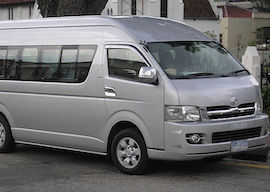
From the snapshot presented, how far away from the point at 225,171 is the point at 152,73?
6.19 feet

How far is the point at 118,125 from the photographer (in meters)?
9.17

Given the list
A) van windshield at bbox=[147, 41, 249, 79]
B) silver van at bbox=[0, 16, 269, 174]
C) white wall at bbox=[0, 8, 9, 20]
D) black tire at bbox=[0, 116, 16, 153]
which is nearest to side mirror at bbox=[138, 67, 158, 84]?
silver van at bbox=[0, 16, 269, 174]

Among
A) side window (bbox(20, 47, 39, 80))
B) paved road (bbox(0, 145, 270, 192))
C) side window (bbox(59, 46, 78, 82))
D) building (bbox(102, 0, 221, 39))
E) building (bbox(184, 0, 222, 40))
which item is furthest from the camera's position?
building (bbox(184, 0, 222, 40))

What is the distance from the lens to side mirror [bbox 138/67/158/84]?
28.1 feet

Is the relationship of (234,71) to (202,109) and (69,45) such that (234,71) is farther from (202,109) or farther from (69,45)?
(69,45)

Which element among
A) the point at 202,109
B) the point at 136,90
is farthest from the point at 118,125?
the point at 202,109

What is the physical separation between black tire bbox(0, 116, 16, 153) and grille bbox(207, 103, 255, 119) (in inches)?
160

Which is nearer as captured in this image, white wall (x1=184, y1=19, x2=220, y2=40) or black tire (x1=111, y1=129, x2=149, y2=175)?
black tire (x1=111, y1=129, x2=149, y2=175)

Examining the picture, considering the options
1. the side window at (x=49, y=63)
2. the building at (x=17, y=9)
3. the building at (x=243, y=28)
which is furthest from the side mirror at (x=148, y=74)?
the building at (x=243, y=28)

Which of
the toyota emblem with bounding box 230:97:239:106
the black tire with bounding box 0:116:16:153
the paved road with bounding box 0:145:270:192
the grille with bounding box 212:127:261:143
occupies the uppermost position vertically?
the toyota emblem with bounding box 230:97:239:106

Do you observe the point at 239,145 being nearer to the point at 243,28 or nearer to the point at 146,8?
the point at 146,8

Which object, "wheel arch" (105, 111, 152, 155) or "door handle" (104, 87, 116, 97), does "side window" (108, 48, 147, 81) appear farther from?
"wheel arch" (105, 111, 152, 155)

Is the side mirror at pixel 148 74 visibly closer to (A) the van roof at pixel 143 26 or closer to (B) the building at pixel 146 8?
(A) the van roof at pixel 143 26

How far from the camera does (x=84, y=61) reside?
9648 mm
